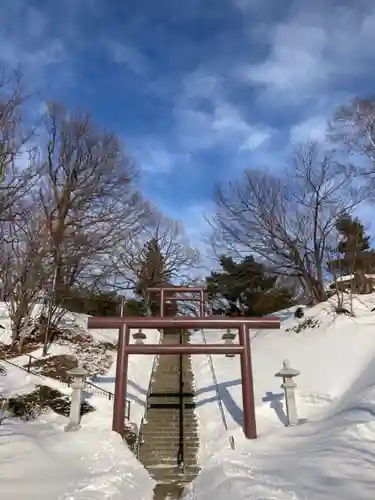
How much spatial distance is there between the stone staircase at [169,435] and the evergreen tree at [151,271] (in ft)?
48.0

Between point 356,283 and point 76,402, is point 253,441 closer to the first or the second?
point 76,402

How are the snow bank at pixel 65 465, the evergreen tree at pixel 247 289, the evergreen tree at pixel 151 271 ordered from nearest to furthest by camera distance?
1. the snow bank at pixel 65 465
2. the evergreen tree at pixel 247 289
3. the evergreen tree at pixel 151 271

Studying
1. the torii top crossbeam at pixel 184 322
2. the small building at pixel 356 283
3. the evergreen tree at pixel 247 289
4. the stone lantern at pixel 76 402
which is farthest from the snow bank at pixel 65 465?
the evergreen tree at pixel 247 289

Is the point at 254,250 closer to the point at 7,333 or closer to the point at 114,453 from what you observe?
the point at 7,333

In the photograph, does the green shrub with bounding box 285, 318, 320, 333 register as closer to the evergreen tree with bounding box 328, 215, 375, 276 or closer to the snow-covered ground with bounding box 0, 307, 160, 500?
the evergreen tree with bounding box 328, 215, 375, 276

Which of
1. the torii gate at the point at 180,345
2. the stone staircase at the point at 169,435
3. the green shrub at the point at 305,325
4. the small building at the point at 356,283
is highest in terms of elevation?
the small building at the point at 356,283

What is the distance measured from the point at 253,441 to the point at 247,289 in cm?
1677

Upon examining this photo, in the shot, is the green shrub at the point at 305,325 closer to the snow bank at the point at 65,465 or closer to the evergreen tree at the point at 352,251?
the evergreen tree at the point at 352,251

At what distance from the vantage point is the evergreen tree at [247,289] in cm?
2363

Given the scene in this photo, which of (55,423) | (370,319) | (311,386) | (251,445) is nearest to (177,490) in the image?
(251,445)

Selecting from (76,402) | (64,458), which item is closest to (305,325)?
(76,402)

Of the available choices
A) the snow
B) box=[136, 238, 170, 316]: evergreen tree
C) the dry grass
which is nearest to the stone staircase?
the snow

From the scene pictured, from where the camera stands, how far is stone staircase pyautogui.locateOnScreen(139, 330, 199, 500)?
8055mm

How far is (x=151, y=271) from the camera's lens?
99.2 feet
